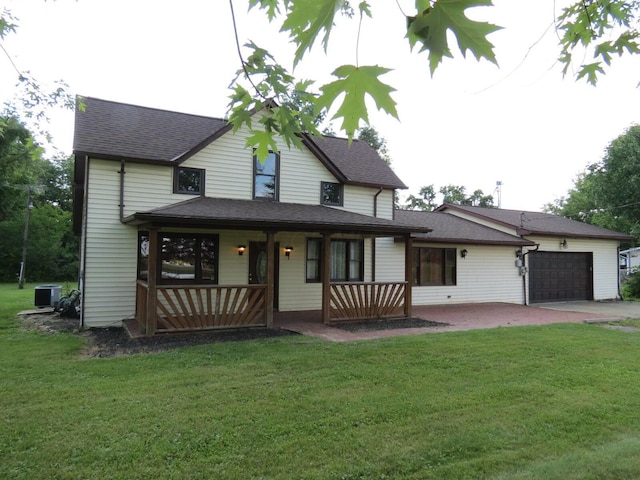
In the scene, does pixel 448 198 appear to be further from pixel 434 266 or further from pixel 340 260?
pixel 340 260

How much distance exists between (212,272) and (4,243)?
83.4 feet

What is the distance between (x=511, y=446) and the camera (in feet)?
11.0

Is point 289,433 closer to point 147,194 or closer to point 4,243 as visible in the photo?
point 147,194

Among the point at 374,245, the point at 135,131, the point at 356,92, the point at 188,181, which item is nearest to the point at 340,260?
the point at 374,245

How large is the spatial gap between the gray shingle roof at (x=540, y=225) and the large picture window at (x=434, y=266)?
333 cm

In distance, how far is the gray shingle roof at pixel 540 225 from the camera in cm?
1552

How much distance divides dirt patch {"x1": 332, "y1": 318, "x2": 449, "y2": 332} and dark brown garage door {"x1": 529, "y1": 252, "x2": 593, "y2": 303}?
7810 mm

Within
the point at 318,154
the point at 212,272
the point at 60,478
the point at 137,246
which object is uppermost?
the point at 318,154

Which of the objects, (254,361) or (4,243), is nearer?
(254,361)

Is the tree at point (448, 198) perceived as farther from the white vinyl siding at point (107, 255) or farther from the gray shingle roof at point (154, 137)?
the white vinyl siding at point (107, 255)

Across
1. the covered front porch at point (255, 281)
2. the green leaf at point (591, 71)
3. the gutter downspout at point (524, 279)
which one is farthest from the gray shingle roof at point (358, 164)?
the green leaf at point (591, 71)

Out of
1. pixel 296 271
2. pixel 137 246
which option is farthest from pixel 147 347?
pixel 296 271

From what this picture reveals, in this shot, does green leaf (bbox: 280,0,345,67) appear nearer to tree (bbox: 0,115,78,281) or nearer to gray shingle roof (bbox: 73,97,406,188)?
gray shingle roof (bbox: 73,97,406,188)

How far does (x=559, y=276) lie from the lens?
1603cm
